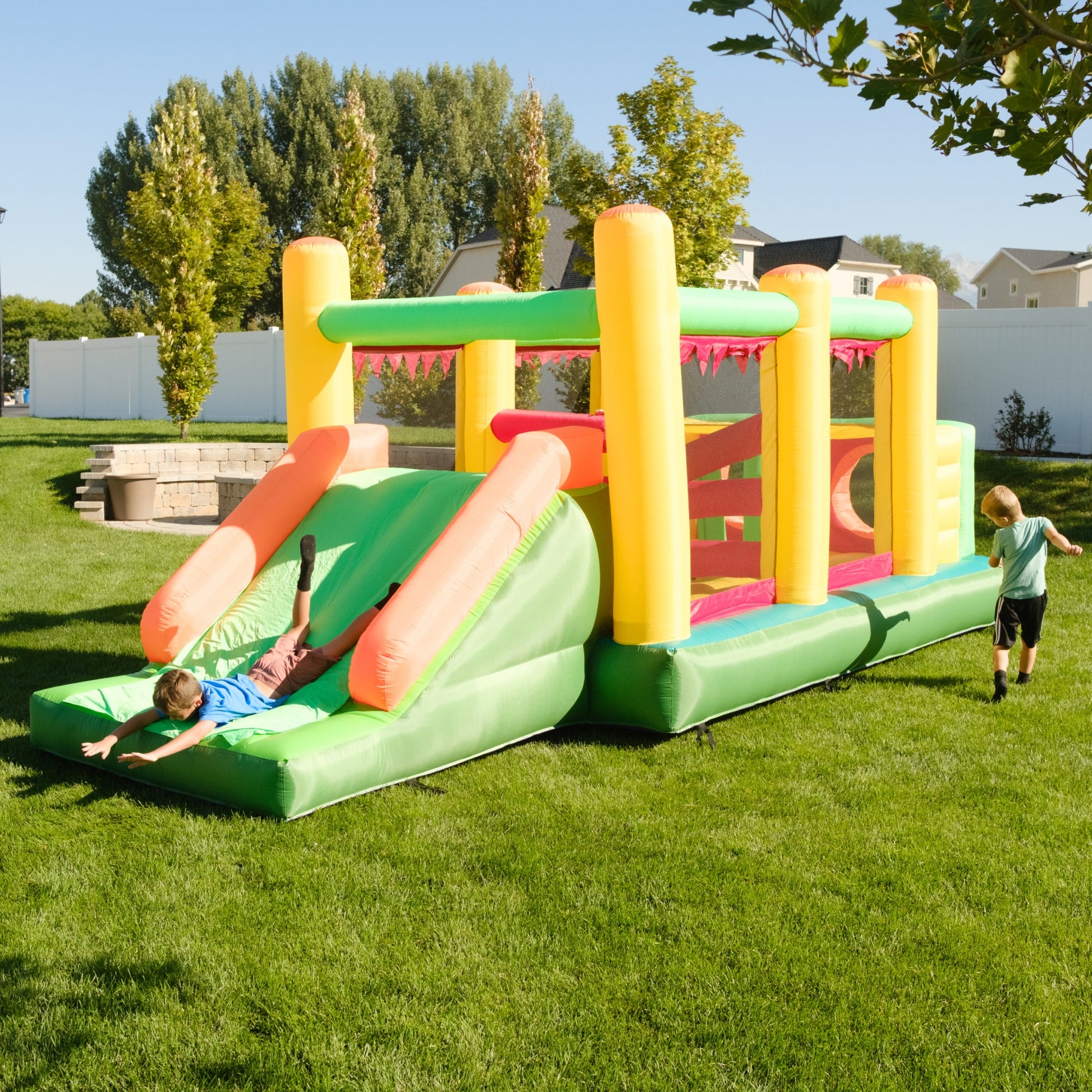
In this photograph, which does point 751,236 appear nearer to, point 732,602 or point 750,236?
point 750,236

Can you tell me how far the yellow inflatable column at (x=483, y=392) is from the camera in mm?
9289

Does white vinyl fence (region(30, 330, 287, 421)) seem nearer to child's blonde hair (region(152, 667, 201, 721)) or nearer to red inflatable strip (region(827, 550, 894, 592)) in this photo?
red inflatable strip (region(827, 550, 894, 592))

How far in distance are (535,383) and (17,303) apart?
4320 cm

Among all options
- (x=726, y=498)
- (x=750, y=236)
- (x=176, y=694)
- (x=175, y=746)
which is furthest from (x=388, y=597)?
(x=750, y=236)

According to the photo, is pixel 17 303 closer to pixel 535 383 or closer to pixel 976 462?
pixel 535 383

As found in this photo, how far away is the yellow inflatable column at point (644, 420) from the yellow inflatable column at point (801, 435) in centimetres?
113

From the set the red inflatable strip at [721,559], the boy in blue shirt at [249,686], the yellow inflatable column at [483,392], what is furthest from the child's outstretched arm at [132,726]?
the red inflatable strip at [721,559]

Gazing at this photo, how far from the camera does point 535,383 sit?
24.0m

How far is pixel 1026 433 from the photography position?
1827 centimetres

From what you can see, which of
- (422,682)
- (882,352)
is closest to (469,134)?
(882,352)

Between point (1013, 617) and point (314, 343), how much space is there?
4.80m

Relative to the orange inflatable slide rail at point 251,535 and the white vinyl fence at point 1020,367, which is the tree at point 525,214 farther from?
the orange inflatable slide rail at point 251,535

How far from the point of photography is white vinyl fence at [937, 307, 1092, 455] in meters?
18.3

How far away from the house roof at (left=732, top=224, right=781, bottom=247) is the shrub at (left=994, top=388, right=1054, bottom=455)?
19.7 m
